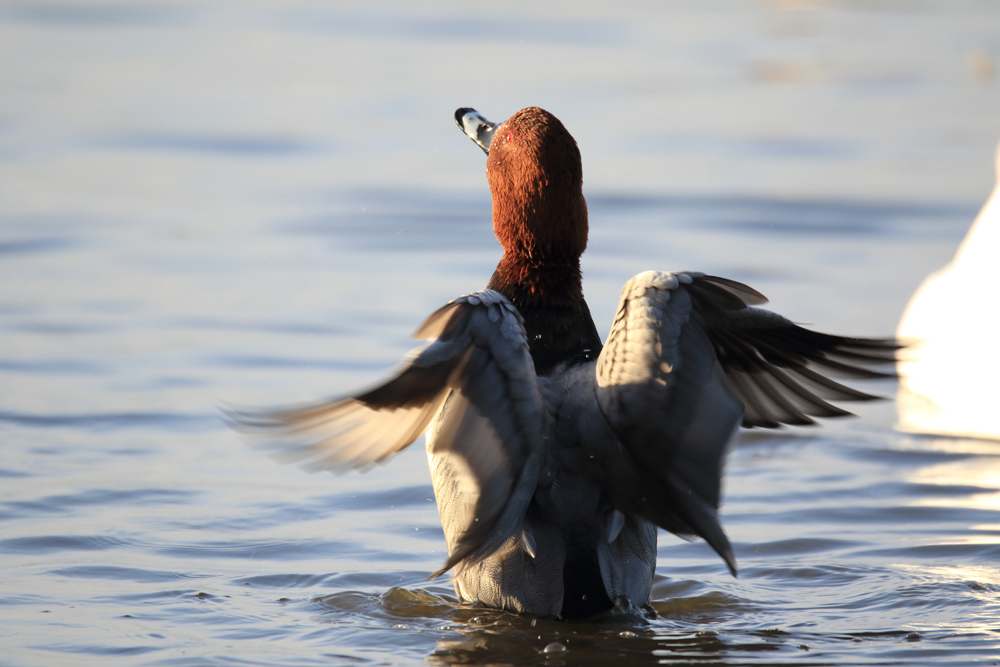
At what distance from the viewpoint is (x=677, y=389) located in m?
4.04

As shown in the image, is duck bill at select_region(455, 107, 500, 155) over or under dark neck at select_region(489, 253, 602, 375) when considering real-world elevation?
over

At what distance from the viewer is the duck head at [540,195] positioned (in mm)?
4602

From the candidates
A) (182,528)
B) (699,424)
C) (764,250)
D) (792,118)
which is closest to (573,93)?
(792,118)

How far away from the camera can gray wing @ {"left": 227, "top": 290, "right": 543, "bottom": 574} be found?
3.80 metres

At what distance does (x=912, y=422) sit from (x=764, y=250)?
2.47m

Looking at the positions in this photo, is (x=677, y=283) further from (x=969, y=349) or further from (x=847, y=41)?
(x=847, y=41)

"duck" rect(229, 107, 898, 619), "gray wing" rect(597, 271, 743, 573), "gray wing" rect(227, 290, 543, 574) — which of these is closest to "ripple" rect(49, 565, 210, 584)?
"duck" rect(229, 107, 898, 619)

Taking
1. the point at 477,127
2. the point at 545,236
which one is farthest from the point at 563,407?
the point at 477,127

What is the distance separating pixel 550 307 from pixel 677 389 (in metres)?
0.73

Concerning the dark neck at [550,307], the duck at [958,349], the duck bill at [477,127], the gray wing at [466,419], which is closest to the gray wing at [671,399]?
the gray wing at [466,419]

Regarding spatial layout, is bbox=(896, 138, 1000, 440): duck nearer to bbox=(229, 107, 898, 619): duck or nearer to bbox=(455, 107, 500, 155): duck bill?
bbox=(229, 107, 898, 619): duck

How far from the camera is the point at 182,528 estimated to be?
5422mm

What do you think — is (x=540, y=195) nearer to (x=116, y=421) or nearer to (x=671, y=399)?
(x=671, y=399)

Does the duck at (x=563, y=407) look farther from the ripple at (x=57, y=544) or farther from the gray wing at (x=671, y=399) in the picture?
the ripple at (x=57, y=544)
